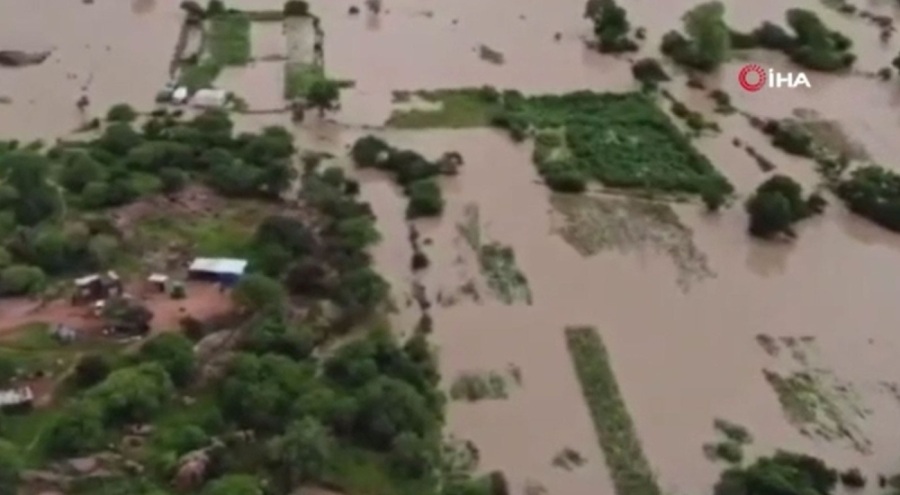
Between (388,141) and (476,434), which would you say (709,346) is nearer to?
(476,434)

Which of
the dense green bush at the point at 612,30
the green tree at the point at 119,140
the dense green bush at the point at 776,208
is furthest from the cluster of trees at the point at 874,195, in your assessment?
the green tree at the point at 119,140

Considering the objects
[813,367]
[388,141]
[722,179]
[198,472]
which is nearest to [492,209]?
[388,141]

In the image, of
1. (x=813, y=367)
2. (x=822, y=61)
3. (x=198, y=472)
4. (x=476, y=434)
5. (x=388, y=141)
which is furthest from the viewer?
(x=822, y=61)

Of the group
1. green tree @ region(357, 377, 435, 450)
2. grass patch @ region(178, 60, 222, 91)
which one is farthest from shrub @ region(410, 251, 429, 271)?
grass patch @ region(178, 60, 222, 91)

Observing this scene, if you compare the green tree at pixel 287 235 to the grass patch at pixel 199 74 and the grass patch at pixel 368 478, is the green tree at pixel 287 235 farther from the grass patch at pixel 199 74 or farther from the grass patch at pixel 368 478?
the grass patch at pixel 199 74

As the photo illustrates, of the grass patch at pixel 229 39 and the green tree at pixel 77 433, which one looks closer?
the green tree at pixel 77 433

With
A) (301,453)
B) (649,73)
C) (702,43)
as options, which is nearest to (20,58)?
(649,73)
